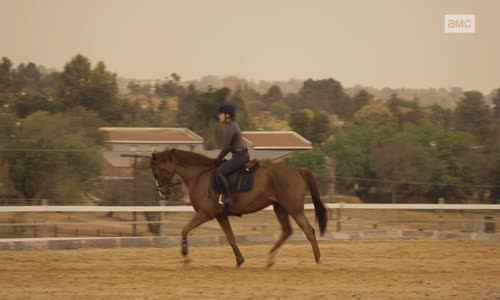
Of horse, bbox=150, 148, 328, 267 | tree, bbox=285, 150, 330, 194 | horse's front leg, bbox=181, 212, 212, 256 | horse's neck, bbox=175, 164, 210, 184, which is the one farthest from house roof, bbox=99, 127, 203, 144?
horse's front leg, bbox=181, 212, 212, 256

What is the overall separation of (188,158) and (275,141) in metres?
46.5

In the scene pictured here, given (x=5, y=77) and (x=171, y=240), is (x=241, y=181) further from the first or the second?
(x=5, y=77)

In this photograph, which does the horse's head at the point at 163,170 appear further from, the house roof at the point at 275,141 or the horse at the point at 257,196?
the house roof at the point at 275,141

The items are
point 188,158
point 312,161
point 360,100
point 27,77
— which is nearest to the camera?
point 188,158

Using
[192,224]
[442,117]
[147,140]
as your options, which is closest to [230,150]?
[192,224]

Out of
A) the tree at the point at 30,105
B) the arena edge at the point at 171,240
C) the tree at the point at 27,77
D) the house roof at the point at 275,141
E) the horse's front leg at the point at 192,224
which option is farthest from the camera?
the tree at the point at 27,77

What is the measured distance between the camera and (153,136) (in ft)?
191

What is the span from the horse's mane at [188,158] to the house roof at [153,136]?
1602 inches

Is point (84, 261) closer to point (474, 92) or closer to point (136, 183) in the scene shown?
point (136, 183)

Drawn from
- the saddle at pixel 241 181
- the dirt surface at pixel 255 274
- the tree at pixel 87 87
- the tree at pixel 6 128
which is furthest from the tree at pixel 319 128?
the saddle at pixel 241 181

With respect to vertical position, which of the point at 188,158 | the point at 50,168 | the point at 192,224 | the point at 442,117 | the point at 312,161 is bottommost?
the point at 312,161

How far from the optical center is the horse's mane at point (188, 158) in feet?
45.5

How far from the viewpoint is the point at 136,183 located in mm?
34500

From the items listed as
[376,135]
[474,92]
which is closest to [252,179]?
[376,135]
